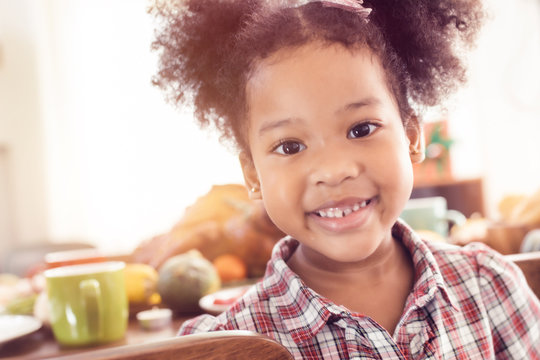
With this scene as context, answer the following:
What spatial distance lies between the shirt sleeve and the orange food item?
462mm

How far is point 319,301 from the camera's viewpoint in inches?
20.5

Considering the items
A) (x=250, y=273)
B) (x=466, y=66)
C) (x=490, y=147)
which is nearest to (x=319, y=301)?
(x=466, y=66)

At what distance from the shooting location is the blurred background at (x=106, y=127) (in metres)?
2.76

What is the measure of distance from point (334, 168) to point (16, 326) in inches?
19.6

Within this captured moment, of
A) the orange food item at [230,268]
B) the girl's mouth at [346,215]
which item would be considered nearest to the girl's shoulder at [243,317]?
the girl's mouth at [346,215]

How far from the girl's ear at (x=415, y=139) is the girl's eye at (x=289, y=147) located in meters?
0.13

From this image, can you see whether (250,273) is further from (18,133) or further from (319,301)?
(18,133)

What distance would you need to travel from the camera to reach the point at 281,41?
0.50 meters

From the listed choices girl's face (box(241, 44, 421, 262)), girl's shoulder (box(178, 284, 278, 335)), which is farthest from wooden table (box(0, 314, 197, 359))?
girl's face (box(241, 44, 421, 262))

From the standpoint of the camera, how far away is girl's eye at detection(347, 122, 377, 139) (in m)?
0.49

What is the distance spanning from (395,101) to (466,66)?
0.12m

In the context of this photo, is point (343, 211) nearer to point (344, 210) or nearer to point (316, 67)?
point (344, 210)

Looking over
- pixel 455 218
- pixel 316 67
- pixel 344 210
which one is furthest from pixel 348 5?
pixel 455 218

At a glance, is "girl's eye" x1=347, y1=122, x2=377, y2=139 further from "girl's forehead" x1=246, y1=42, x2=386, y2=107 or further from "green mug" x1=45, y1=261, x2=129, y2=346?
"green mug" x1=45, y1=261, x2=129, y2=346
